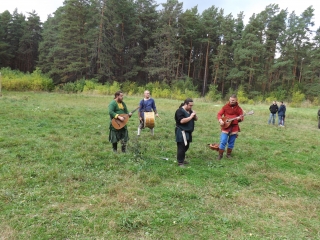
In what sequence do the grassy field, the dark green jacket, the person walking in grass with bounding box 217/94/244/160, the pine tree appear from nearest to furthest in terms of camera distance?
the grassy field → the dark green jacket → the person walking in grass with bounding box 217/94/244/160 → the pine tree

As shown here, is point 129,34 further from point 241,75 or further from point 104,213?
point 104,213

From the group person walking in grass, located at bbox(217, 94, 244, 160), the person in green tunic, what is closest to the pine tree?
the person in green tunic

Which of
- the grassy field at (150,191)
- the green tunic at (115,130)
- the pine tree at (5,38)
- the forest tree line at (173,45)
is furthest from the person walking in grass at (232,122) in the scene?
the pine tree at (5,38)

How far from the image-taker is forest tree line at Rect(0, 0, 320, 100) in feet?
126

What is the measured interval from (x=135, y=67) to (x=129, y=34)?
6.18 metres

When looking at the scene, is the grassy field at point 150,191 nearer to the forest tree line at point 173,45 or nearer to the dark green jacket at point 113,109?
the dark green jacket at point 113,109

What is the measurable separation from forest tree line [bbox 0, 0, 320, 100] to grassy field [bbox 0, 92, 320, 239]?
31486mm

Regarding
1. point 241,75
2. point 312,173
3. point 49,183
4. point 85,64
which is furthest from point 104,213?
point 241,75

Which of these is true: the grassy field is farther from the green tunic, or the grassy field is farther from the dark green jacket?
the dark green jacket

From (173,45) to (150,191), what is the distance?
37.6 metres

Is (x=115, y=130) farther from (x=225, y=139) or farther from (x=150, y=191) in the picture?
(x=225, y=139)

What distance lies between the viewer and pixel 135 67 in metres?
42.0

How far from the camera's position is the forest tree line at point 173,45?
38500 mm

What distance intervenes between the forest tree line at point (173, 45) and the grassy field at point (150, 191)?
3149 centimetres
